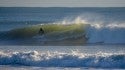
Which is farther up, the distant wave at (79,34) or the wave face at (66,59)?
the distant wave at (79,34)

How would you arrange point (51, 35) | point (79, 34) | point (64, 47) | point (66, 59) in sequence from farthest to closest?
point (51, 35) < point (79, 34) < point (64, 47) < point (66, 59)

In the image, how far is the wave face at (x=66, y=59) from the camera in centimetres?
1152

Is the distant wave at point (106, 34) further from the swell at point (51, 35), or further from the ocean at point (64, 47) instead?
the swell at point (51, 35)

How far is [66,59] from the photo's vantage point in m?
12.0

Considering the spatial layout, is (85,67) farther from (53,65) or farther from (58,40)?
(58,40)

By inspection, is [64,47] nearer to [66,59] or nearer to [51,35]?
[66,59]

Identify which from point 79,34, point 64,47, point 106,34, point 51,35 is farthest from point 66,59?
point 51,35

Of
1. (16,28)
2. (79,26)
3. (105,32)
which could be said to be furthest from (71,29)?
(16,28)

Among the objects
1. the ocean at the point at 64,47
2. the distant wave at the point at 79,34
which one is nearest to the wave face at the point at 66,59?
the ocean at the point at 64,47

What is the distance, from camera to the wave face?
1152cm

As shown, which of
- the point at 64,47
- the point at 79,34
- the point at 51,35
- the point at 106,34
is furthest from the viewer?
the point at 51,35

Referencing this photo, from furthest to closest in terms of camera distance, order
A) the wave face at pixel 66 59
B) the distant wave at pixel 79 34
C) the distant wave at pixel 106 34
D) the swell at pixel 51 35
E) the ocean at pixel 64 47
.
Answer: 1. the swell at pixel 51 35
2. the distant wave at pixel 79 34
3. the distant wave at pixel 106 34
4. the ocean at pixel 64 47
5. the wave face at pixel 66 59

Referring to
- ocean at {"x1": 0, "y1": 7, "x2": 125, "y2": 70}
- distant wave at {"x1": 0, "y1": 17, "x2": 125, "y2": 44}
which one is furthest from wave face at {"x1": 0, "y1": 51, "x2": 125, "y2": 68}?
distant wave at {"x1": 0, "y1": 17, "x2": 125, "y2": 44}

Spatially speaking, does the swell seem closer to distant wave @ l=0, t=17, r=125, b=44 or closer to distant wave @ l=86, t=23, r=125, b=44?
distant wave @ l=0, t=17, r=125, b=44
